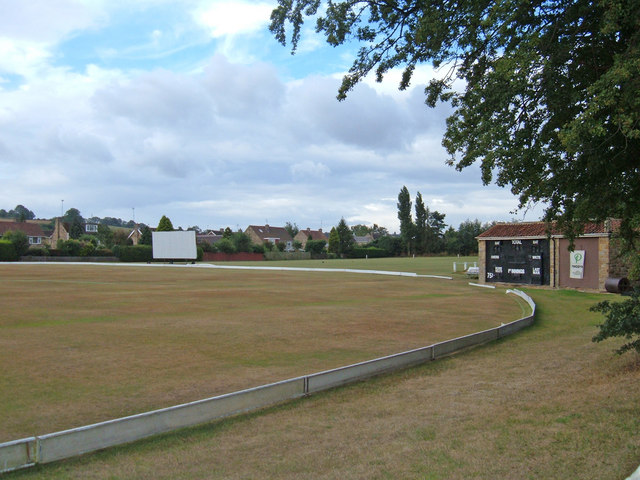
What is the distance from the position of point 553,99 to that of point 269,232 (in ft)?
466

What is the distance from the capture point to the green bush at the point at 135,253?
3243 inches

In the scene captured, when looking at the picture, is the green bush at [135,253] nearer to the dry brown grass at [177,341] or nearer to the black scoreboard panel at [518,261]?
the dry brown grass at [177,341]

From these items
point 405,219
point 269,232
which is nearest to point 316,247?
point 405,219

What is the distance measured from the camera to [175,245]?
7281 cm

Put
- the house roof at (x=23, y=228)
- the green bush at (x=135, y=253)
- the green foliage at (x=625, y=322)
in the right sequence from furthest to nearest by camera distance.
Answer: the house roof at (x=23, y=228), the green bush at (x=135, y=253), the green foliage at (x=625, y=322)

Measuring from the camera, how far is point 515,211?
8828mm

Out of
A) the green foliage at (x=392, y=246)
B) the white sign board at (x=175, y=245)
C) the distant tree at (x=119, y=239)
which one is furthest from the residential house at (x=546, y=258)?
the green foliage at (x=392, y=246)

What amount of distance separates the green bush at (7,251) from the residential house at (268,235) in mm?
68119

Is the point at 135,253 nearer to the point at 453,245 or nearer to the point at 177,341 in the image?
the point at 453,245

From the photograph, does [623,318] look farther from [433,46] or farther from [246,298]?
[246,298]

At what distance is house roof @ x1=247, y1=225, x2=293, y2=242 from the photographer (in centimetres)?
14425

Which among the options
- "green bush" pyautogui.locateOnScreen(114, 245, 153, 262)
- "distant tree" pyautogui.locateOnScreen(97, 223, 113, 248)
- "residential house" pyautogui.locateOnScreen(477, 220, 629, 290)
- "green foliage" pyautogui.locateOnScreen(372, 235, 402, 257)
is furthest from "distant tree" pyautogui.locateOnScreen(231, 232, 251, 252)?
"residential house" pyautogui.locateOnScreen(477, 220, 629, 290)

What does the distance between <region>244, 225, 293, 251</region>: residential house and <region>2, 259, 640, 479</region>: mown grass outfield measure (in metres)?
132

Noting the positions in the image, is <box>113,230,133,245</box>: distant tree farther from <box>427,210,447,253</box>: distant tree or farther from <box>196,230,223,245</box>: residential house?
<box>427,210,447,253</box>: distant tree
